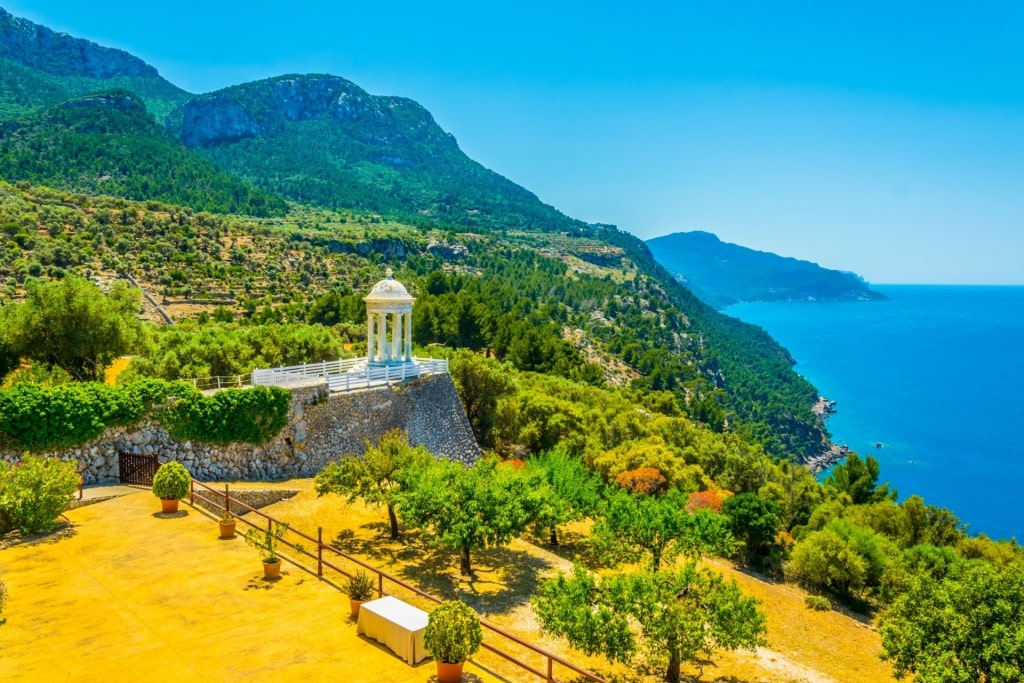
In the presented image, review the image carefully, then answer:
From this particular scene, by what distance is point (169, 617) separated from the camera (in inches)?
518

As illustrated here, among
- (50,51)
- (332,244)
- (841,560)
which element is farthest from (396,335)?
(50,51)

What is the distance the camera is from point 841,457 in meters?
107

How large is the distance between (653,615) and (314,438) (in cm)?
1618

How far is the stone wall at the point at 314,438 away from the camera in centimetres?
2170

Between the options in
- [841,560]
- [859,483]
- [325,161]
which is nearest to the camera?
[841,560]

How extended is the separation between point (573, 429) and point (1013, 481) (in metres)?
96.8

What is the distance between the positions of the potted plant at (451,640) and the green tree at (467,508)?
5.93 m

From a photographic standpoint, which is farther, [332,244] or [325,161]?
[325,161]

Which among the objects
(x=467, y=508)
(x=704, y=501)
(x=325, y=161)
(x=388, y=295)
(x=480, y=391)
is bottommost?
(x=704, y=501)

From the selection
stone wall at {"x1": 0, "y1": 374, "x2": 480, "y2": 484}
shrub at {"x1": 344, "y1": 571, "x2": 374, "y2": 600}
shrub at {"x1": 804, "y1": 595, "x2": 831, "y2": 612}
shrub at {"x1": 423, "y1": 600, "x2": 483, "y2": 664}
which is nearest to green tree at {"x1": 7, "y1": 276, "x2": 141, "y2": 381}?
stone wall at {"x1": 0, "y1": 374, "x2": 480, "y2": 484}

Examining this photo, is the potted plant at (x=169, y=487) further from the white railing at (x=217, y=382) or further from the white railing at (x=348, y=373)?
the white railing at (x=217, y=382)

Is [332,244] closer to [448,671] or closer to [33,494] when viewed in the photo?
[33,494]

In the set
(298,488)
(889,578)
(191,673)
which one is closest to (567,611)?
(191,673)

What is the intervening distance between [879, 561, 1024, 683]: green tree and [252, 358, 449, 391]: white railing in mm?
20456
